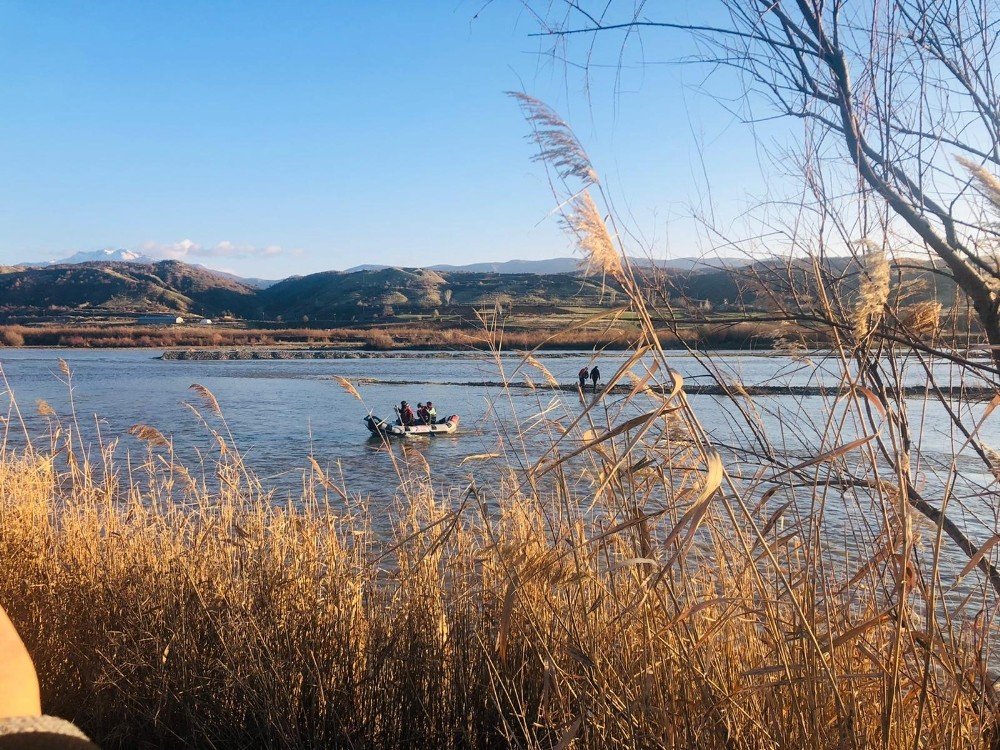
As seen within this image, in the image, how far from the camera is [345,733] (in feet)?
11.4

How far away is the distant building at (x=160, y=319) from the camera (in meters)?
110

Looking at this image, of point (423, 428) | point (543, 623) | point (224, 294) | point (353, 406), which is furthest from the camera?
point (224, 294)

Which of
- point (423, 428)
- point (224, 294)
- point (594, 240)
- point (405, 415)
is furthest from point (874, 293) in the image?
point (224, 294)

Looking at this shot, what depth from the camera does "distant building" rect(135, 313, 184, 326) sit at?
110 meters

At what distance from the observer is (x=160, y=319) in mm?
115750

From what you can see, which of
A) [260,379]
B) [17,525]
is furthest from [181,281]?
[17,525]

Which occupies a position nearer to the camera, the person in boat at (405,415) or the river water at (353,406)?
the river water at (353,406)

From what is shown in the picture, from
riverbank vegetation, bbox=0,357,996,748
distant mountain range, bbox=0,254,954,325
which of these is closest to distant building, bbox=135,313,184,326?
distant mountain range, bbox=0,254,954,325

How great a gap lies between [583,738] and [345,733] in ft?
3.90

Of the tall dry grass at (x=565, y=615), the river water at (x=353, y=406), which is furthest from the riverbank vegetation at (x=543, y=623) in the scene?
the river water at (x=353, y=406)

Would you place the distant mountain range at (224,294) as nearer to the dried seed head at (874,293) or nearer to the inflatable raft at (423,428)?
the inflatable raft at (423,428)

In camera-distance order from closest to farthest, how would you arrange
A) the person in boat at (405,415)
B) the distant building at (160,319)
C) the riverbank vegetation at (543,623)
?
the riverbank vegetation at (543,623) → the person in boat at (405,415) → the distant building at (160,319)

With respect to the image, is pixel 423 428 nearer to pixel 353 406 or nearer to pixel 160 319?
pixel 353 406

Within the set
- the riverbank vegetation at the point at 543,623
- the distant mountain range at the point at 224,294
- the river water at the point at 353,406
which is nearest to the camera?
the riverbank vegetation at the point at 543,623
